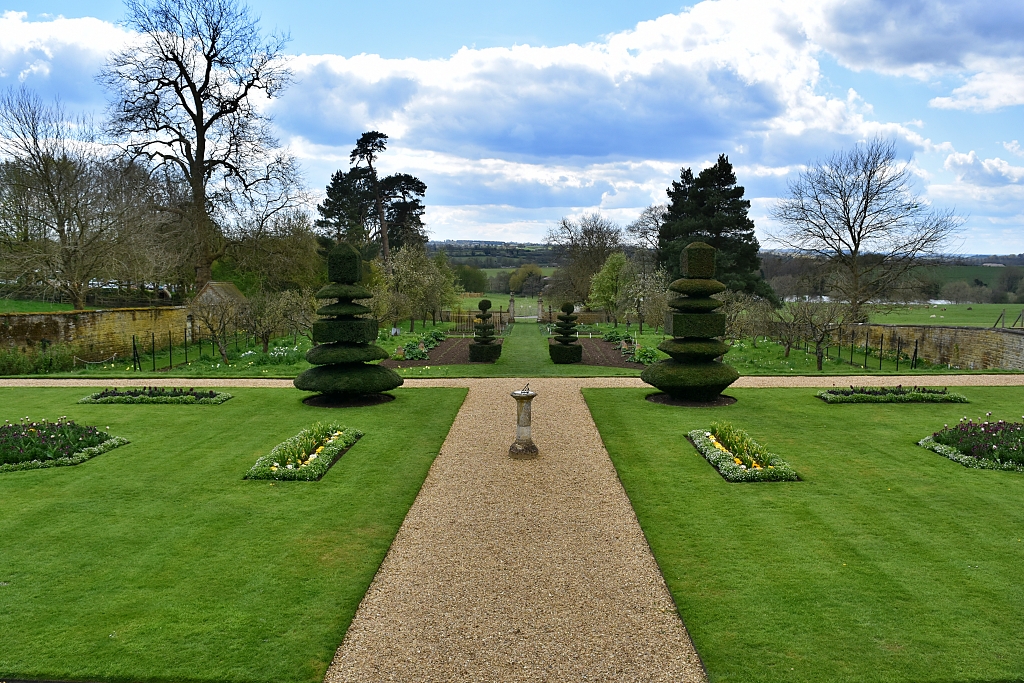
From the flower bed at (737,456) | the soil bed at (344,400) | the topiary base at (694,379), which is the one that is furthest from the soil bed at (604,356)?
the flower bed at (737,456)

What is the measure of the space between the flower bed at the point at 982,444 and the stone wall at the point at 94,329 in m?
23.1

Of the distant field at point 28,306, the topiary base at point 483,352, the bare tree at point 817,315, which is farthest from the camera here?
the distant field at point 28,306

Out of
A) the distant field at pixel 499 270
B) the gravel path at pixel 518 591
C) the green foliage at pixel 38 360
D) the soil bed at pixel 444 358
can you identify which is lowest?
the gravel path at pixel 518 591

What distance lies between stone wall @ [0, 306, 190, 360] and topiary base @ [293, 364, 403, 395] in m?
11.0

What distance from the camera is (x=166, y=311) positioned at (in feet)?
83.0

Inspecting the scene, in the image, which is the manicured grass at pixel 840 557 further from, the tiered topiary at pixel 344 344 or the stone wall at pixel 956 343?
the stone wall at pixel 956 343

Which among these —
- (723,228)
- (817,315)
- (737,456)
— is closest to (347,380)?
(737,456)

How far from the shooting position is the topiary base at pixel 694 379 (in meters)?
14.0

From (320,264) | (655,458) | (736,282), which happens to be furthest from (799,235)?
(320,264)

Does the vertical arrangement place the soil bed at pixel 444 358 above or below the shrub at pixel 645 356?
below

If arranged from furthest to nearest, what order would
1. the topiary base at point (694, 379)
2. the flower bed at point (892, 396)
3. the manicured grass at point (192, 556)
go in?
the flower bed at point (892, 396), the topiary base at point (694, 379), the manicured grass at point (192, 556)

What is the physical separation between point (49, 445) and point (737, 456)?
11.2m

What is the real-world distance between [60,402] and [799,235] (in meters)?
30.6

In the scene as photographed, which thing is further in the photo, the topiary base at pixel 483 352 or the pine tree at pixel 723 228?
the pine tree at pixel 723 228
